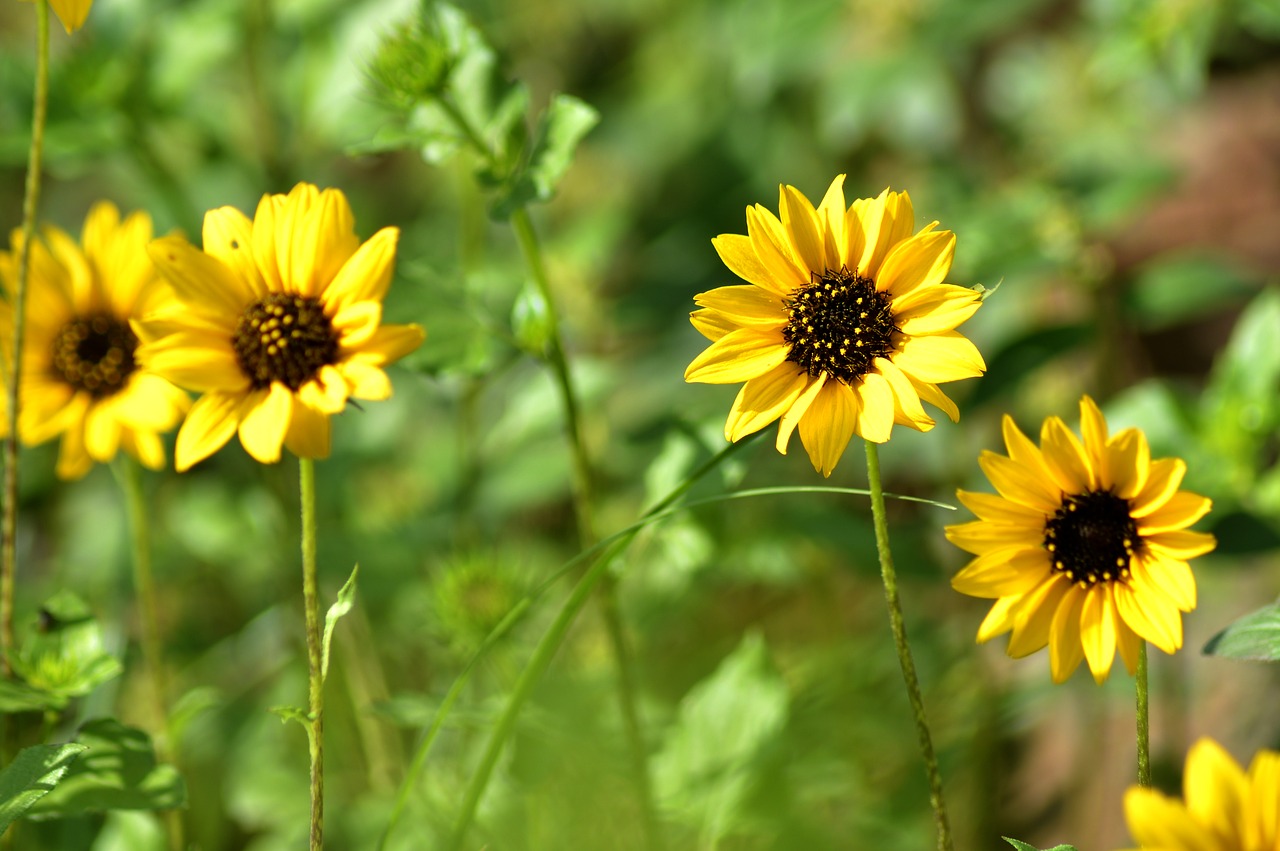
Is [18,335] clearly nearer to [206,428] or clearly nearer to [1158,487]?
[206,428]

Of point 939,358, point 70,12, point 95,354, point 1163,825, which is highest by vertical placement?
point 70,12

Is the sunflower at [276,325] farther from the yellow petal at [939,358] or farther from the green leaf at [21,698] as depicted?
the yellow petal at [939,358]

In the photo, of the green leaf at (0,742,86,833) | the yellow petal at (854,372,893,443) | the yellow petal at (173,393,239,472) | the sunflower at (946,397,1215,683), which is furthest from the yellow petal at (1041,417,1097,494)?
the green leaf at (0,742,86,833)

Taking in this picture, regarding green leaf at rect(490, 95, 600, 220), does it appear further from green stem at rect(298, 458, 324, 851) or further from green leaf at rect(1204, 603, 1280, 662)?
green leaf at rect(1204, 603, 1280, 662)

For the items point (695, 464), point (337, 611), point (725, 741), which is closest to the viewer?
point (337, 611)

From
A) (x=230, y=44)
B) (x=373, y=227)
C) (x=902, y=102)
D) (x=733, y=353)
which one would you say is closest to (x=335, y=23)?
(x=230, y=44)

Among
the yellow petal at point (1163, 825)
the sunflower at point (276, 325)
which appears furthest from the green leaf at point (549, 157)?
the yellow petal at point (1163, 825)

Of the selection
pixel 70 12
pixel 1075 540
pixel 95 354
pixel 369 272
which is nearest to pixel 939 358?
pixel 1075 540

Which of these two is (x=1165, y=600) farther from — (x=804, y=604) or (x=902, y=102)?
(x=902, y=102)
